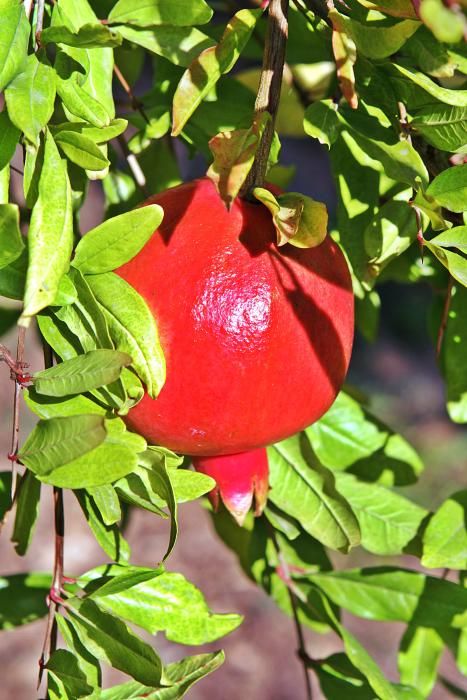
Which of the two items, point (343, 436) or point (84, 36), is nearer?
point (84, 36)

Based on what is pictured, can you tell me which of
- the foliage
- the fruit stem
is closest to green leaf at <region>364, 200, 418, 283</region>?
the foliage

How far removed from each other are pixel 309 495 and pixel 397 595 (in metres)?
0.20

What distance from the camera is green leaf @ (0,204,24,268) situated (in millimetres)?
606

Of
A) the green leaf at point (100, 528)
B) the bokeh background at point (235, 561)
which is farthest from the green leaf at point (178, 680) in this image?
the bokeh background at point (235, 561)

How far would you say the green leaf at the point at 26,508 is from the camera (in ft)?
2.65

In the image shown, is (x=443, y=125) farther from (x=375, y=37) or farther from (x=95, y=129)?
(x=95, y=129)

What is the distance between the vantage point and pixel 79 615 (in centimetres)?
78

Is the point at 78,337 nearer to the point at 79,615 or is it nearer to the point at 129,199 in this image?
the point at 79,615

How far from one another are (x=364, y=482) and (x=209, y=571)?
2.38 m

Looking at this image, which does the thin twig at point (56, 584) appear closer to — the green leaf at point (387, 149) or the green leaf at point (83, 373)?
the green leaf at point (83, 373)

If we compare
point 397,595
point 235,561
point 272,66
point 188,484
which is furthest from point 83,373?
point 235,561

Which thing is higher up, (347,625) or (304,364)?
(304,364)

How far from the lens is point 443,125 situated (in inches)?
27.1

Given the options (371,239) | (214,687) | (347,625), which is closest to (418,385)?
(347,625)
